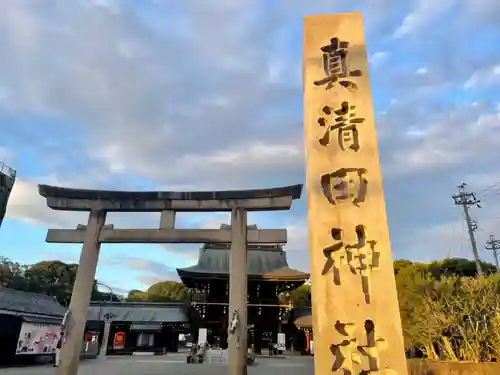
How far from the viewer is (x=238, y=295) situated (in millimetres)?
8070

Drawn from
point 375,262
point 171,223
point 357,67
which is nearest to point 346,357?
point 375,262

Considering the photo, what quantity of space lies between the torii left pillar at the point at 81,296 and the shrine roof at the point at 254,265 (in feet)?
35.4

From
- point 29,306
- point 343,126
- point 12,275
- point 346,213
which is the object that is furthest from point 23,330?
point 12,275

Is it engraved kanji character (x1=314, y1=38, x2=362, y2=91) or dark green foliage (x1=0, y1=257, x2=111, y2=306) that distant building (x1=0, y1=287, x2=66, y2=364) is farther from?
dark green foliage (x1=0, y1=257, x2=111, y2=306)

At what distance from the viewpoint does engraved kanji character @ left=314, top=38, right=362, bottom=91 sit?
4.34m

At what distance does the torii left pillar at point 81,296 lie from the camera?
7.87 metres

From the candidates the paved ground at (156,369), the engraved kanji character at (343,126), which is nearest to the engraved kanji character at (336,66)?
the engraved kanji character at (343,126)

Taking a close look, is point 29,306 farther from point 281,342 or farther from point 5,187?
point 281,342

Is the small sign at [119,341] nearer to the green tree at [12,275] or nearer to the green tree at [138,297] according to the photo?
the green tree at [12,275]

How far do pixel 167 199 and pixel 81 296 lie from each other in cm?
304

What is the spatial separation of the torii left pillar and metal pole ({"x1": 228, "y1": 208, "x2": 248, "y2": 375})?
3.43m

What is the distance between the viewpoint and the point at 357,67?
439 centimetres

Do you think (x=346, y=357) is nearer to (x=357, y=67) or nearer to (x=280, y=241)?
(x=357, y=67)

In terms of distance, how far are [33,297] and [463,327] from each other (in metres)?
17.6
